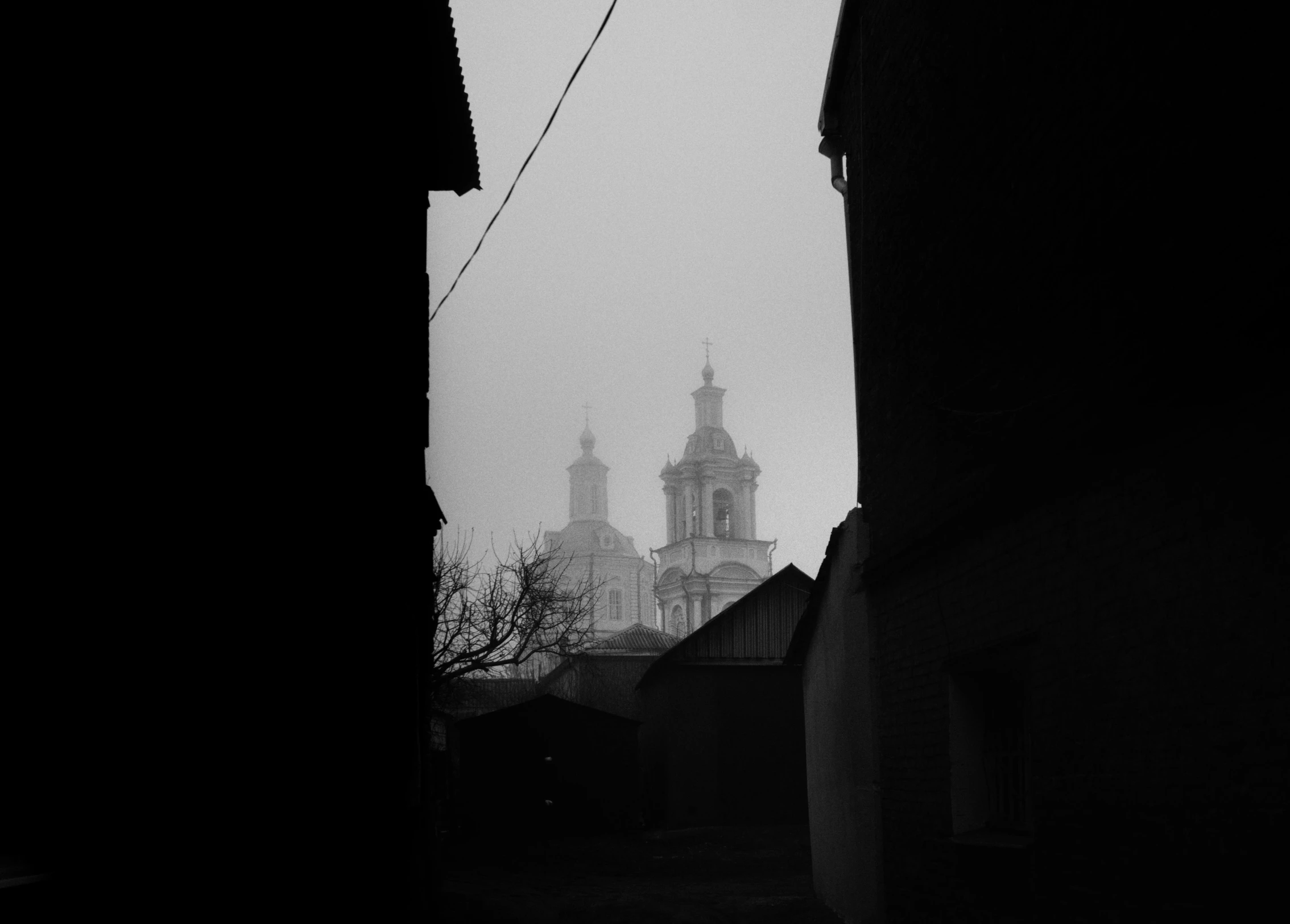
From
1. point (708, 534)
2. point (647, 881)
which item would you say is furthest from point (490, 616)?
point (708, 534)

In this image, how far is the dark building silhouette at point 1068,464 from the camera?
491cm

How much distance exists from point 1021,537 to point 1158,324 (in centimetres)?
160

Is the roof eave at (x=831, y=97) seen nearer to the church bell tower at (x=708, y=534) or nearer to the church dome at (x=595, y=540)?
the church bell tower at (x=708, y=534)

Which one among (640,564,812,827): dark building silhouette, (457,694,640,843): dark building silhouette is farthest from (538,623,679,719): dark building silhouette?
(457,694,640,843): dark building silhouette

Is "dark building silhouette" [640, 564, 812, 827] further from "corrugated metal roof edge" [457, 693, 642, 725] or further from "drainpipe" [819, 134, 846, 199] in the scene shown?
"drainpipe" [819, 134, 846, 199]

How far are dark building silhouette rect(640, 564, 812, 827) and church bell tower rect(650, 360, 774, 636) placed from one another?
178 ft

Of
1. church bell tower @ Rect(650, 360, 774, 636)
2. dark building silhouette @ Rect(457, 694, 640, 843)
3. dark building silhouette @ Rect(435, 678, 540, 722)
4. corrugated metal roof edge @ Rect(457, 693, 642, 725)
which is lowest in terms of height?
dark building silhouette @ Rect(457, 694, 640, 843)

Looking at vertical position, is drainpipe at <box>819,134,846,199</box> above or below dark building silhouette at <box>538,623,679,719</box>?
above

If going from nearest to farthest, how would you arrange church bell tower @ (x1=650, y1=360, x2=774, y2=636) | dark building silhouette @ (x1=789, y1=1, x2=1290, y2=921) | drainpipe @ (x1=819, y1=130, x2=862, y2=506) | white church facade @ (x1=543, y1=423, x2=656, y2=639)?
dark building silhouette @ (x1=789, y1=1, x2=1290, y2=921) → drainpipe @ (x1=819, y1=130, x2=862, y2=506) → church bell tower @ (x1=650, y1=360, x2=774, y2=636) → white church facade @ (x1=543, y1=423, x2=656, y2=639)

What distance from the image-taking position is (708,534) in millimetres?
90500

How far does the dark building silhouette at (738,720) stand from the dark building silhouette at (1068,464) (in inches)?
892

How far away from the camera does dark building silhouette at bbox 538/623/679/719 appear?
49750 mm

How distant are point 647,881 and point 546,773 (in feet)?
37.9

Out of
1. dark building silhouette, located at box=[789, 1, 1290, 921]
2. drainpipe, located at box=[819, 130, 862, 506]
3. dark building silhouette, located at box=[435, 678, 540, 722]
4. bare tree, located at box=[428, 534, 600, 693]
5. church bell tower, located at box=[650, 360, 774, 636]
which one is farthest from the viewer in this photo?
church bell tower, located at box=[650, 360, 774, 636]
